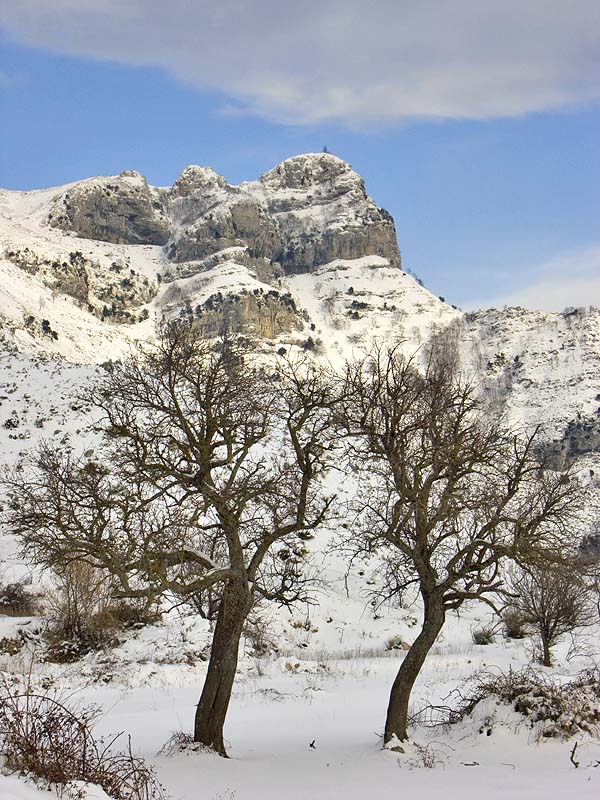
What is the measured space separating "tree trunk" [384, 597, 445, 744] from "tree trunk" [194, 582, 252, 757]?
267 centimetres

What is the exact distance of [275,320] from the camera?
429 ft

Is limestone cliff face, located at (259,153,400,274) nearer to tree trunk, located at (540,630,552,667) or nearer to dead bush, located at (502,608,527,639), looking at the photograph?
dead bush, located at (502,608,527,639)

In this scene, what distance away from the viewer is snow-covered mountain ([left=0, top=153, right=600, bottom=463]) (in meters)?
101

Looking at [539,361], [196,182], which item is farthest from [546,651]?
[196,182]

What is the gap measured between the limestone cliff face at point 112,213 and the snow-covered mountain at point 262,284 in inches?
15.3

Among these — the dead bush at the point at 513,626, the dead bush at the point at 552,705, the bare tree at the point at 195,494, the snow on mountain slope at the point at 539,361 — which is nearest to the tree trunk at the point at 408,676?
the dead bush at the point at 552,705

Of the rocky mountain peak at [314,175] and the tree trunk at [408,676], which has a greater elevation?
the rocky mountain peak at [314,175]

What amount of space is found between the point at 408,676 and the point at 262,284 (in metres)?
137

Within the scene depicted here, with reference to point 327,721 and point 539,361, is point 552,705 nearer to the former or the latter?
point 327,721

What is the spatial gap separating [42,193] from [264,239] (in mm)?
69603

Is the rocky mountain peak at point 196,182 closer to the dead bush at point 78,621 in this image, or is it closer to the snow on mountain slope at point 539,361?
the snow on mountain slope at point 539,361

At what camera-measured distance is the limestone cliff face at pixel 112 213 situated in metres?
162

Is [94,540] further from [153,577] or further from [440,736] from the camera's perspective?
[440,736]

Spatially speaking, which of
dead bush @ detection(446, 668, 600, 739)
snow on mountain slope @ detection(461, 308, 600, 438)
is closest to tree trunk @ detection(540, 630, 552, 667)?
dead bush @ detection(446, 668, 600, 739)
